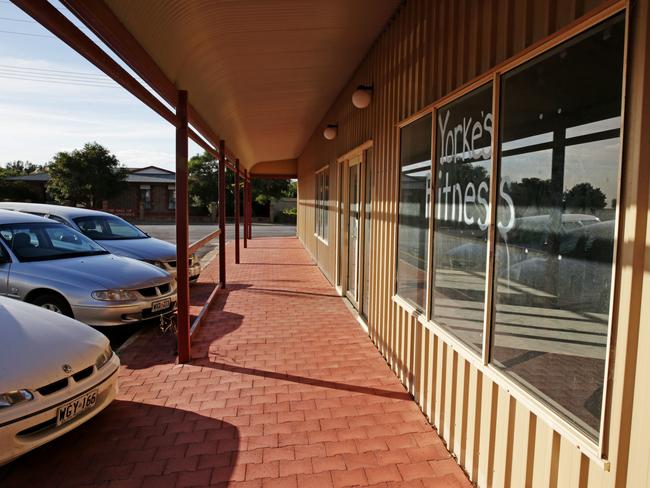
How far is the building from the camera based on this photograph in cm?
158

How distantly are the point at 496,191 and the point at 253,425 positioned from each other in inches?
90.0

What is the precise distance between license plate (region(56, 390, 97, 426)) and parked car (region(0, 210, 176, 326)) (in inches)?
84.8

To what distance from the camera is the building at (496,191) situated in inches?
62.3

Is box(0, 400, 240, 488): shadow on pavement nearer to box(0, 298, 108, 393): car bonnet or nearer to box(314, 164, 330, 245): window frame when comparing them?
box(0, 298, 108, 393): car bonnet

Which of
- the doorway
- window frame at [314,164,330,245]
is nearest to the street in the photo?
window frame at [314,164,330,245]

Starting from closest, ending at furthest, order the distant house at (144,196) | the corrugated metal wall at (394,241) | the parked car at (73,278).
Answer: the corrugated metal wall at (394,241) < the parked car at (73,278) < the distant house at (144,196)

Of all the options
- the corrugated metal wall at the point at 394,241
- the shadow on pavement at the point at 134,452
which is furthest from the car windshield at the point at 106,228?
the shadow on pavement at the point at 134,452

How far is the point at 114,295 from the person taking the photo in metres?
5.09

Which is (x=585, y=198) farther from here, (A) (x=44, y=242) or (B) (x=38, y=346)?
(A) (x=44, y=242)

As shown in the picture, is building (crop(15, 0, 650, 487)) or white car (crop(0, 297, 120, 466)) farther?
white car (crop(0, 297, 120, 466))

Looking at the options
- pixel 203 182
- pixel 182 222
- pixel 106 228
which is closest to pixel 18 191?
pixel 203 182

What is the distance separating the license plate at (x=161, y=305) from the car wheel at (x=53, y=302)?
88 centimetres

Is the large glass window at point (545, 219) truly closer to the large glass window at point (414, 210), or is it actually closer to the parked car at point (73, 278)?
the large glass window at point (414, 210)

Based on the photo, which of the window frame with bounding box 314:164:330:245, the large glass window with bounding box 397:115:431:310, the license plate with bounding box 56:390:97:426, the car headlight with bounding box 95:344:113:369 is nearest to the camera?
the license plate with bounding box 56:390:97:426
